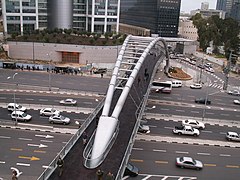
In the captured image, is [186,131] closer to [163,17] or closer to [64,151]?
[64,151]

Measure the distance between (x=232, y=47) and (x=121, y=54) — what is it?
72.5 meters

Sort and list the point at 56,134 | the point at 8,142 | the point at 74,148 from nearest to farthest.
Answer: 1. the point at 74,148
2. the point at 8,142
3. the point at 56,134

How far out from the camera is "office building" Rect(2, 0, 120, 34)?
99.2m

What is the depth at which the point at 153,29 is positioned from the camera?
143500 millimetres

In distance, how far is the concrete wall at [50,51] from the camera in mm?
81188

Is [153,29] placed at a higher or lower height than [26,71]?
higher

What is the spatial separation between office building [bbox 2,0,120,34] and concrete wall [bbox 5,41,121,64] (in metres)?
15.5

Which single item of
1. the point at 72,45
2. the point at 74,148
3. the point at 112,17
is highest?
the point at 112,17

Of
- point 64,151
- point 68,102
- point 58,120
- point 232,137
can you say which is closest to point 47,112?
point 58,120

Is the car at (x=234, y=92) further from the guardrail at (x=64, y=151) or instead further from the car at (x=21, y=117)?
the car at (x=21, y=117)

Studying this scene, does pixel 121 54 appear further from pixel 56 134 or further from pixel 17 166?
pixel 17 166

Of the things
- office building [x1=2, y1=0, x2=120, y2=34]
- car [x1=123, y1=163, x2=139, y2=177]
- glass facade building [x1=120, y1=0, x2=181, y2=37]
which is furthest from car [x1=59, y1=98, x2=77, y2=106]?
glass facade building [x1=120, y1=0, x2=181, y2=37]

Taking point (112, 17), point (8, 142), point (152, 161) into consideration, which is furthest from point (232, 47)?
point (8, 142)

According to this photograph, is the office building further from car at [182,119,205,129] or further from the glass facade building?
car at [182,119,205,129]
